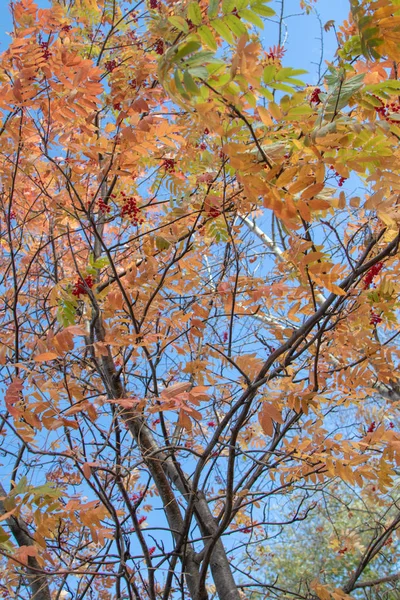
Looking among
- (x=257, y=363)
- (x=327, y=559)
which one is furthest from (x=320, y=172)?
(x=327, y=559)

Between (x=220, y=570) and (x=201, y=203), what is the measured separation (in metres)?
1.94

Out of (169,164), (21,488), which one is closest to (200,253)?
(169,164)

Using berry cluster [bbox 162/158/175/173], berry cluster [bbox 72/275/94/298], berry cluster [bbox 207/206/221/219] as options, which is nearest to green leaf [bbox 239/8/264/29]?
berry cluster [bbox 207/206/221/219]

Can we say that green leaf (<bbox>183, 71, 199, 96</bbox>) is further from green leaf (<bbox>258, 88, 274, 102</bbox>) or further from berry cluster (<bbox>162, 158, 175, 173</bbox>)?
berry cluster (<bbox>162, 158, 175, 173</bbox>)

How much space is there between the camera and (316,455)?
1913 mm

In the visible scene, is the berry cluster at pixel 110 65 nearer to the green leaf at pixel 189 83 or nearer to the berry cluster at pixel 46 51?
the berry cluster at pixel 46 51

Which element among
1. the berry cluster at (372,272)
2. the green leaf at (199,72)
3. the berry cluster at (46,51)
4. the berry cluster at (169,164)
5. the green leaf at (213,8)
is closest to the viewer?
the green leaf at (199,72)

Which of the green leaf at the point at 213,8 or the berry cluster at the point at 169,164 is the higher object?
the berry cluster at the point at 169,164

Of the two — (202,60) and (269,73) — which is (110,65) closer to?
(269,73)

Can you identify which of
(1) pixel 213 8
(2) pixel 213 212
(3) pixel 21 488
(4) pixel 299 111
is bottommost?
(3) pixel 21 488

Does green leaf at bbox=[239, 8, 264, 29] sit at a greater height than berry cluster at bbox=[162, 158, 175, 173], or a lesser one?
lesser

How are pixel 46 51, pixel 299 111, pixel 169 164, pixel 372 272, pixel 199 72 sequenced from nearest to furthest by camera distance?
pixel 199 72, pixel 299 111, pixel 46 51, pixel 372 272, pixel 169 164

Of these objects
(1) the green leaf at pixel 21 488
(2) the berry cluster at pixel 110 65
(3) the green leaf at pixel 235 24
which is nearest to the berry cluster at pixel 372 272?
(3) the green leaf at pixel 235 24

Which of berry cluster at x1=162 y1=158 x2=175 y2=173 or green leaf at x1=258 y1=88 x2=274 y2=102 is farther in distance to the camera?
berry cluster at x1=162 y1=158 x2=175 y2=173
